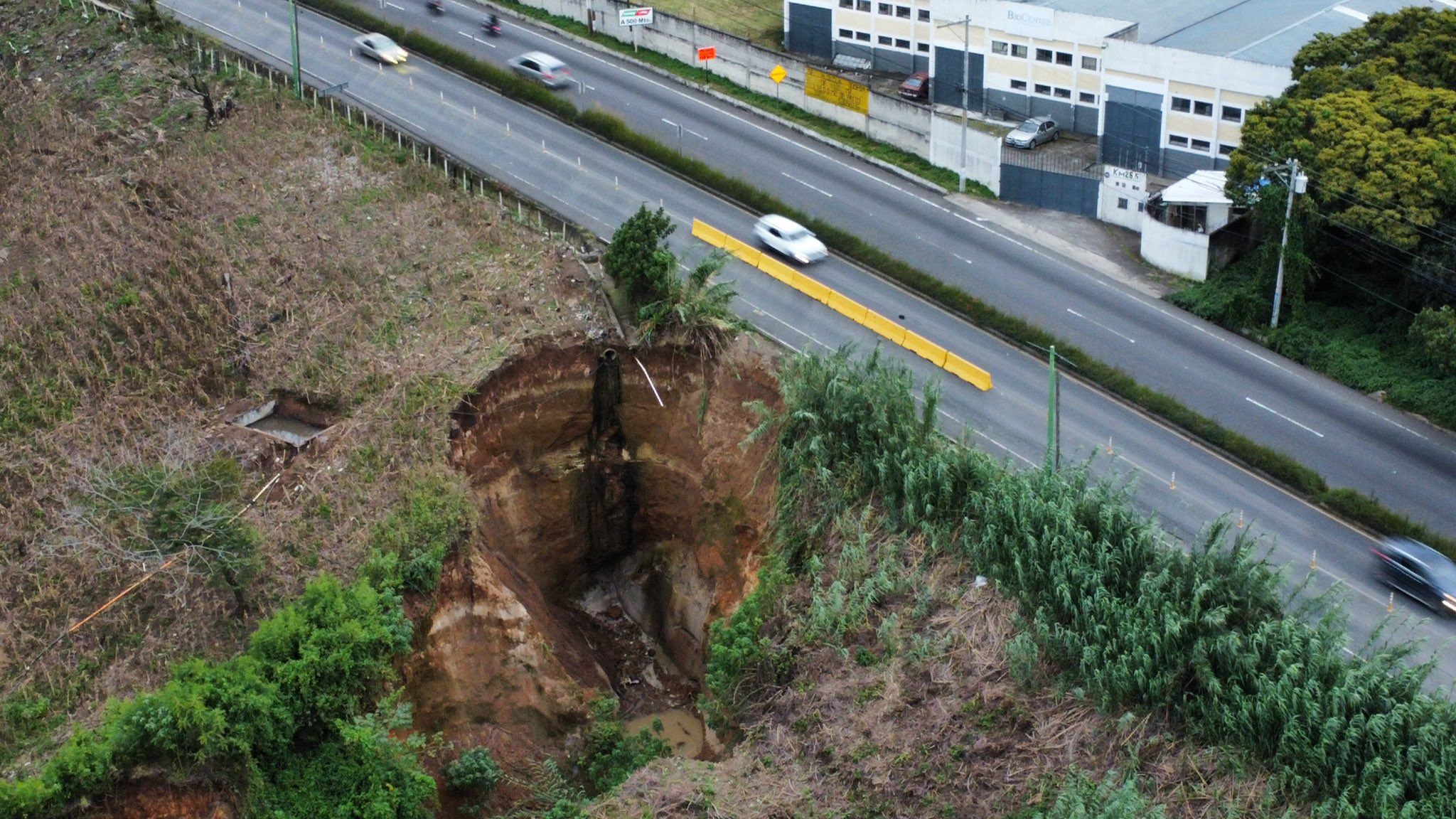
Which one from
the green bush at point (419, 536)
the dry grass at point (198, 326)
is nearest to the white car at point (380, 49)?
the dry grass at point (198, 326)

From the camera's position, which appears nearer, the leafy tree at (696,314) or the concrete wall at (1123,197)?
the leafy tree at (696,314)

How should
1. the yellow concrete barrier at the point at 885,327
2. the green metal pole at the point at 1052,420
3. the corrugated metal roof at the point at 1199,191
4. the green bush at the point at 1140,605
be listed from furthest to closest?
the corrugated metal roof at the point at 1199,191
the yellow concrete barrier at the point at 885,327
the green metal pole at the point at 1052,420
the green bush at the point at 1140,605

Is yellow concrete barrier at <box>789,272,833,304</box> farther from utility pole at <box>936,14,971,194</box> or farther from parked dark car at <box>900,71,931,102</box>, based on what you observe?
parked dark car at <box>900,71,931,102</box>

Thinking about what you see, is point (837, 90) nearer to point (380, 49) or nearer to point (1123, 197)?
point (1123, 197)

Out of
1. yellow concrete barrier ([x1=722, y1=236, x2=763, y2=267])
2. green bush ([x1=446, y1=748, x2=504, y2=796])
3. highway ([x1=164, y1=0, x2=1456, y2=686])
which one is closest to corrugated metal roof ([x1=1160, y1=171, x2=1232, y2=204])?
highway ([x1=164, y1=0, x2=1456, y2=686])

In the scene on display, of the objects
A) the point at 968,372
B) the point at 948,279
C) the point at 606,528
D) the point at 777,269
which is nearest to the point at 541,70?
the point at 777,269

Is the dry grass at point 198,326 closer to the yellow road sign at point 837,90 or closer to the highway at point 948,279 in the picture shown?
the highway at point 948,279

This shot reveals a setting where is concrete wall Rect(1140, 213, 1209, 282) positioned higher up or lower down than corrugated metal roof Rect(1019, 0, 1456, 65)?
lower down
